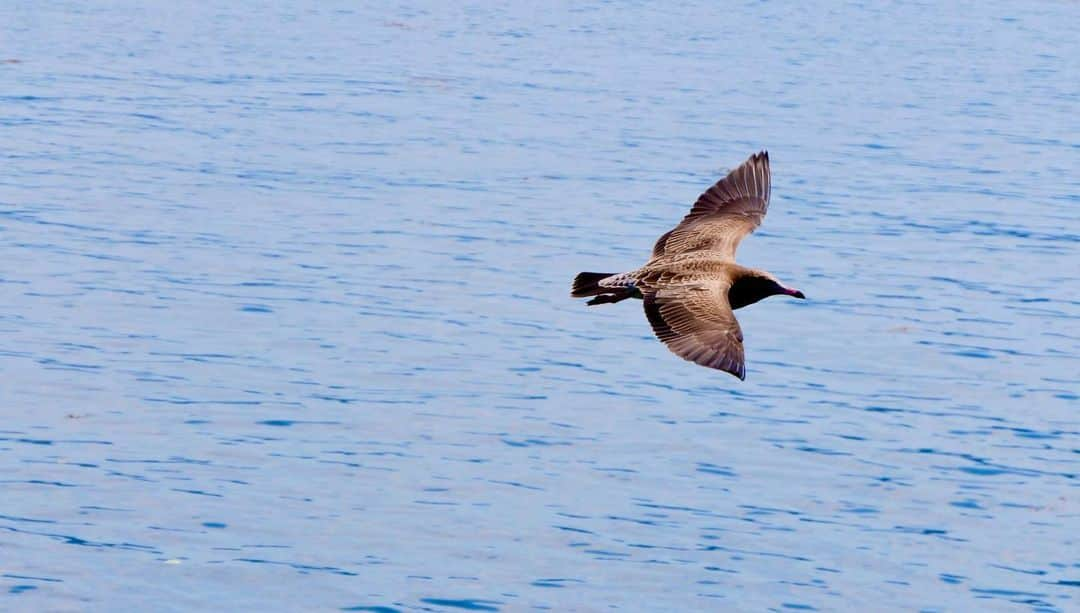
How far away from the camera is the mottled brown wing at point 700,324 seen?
11.8 m

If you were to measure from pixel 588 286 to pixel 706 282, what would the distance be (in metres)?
0.83

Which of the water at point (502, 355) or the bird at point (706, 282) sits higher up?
the bird at point (706, 282)

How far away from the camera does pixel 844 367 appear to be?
18734mm

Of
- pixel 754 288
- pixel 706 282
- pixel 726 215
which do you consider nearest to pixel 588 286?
pixel 706 282

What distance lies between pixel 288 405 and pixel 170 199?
30.0ft

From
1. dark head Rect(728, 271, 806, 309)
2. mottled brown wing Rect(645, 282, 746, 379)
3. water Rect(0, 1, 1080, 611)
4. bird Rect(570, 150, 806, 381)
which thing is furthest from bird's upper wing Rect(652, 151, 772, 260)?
water Rect(0, 1, 1080, 611)

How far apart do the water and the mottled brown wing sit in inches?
70.0

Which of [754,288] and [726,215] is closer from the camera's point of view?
[754,288]

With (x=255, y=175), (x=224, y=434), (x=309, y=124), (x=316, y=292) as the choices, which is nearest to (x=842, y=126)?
(x=309, y=124)

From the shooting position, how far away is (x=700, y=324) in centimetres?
1235

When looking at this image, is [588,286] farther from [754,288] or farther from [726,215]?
[726,215]

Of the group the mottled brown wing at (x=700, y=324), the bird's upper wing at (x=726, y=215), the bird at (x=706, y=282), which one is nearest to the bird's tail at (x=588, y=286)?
the bird at (x=706, y=282)

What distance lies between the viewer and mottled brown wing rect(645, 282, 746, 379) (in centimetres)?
1178

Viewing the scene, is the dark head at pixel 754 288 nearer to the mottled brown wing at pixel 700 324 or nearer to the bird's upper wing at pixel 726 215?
the mottled brown wing at pixel 700 324
